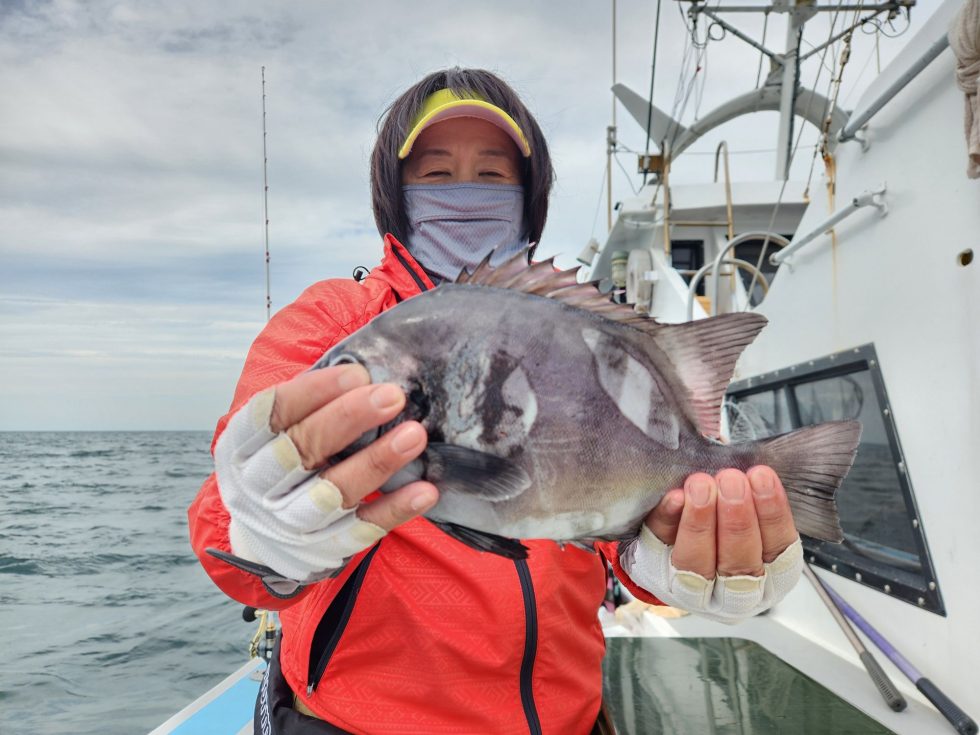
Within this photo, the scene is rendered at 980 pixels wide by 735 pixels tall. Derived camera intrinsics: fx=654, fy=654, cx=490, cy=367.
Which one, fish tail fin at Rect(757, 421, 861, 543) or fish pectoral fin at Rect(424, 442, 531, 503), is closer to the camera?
fish pectoral fin at Rect(424, 442, 531, 503)

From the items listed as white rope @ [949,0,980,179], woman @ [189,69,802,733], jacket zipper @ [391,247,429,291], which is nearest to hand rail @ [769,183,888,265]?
white rope @ [949,0,980,179]

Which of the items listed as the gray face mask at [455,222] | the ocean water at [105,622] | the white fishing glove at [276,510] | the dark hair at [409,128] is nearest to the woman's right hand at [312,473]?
the white fishing glove at [276,510]

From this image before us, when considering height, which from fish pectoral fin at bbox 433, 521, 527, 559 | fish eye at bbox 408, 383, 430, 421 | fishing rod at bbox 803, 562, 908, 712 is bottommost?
fishing rod at bbox 803, 562, 908, 712

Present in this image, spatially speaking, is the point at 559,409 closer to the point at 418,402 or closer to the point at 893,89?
the point at 418,402

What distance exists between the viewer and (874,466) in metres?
3.61

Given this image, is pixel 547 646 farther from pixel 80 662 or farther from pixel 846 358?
pixel 80 662

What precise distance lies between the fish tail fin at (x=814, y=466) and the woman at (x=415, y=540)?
0.06 m

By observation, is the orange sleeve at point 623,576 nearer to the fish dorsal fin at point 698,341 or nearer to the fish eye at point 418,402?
the fish dorsal fin at point 698,341

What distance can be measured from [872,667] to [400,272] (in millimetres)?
3003

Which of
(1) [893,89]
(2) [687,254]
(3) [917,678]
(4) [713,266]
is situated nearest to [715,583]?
(3) [917,678]

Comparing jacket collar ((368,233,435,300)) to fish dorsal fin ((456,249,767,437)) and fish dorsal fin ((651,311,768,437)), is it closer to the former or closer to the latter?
fish dorsal fin ((456,249,767,437))

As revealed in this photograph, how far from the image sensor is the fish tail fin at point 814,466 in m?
1.40

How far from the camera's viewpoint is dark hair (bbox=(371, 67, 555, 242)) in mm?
2137

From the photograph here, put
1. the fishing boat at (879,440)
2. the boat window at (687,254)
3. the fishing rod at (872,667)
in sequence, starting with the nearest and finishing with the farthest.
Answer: the fishing boat at (879,440) → the fishing rod at (872,667) → the boat window at (687,254)
